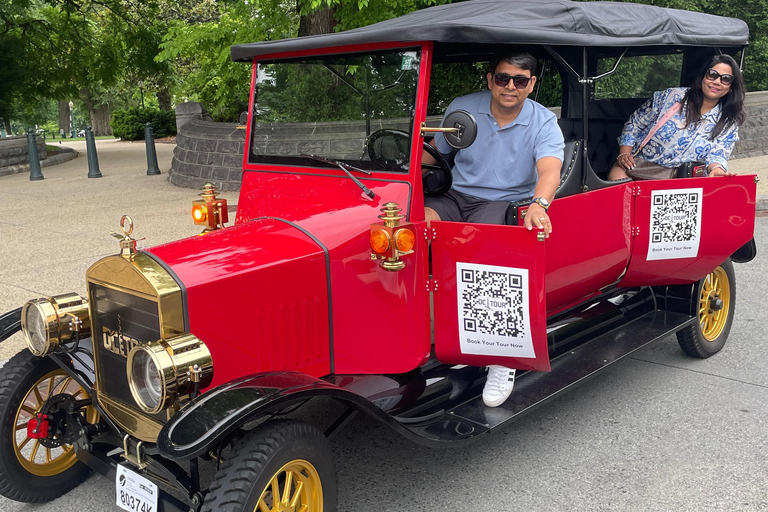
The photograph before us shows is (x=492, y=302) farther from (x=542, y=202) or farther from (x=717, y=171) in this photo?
(x=717, y=171)

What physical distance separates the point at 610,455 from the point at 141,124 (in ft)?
83.0

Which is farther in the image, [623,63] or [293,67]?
[623,63]

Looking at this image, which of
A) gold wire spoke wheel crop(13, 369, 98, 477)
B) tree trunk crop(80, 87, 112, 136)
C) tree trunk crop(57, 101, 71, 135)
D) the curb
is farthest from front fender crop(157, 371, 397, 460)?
tree trunk crop(57, 101, 71, 135)

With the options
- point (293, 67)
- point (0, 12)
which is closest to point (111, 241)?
point (293, 67)

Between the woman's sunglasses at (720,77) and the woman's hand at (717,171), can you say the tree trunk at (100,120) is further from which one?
the woman's hand at (717,171)

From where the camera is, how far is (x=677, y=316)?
14.5ft

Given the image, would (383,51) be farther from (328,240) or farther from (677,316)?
(677,316)

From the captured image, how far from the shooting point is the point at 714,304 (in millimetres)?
4621

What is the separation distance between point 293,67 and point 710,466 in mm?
2783

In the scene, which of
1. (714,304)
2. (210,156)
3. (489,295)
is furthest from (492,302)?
(210,156)

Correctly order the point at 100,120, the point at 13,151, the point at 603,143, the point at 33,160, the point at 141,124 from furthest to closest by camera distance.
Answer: the point at 100,120 → the point at 141,124 → the point at 13,151 → the point at 33,160 → the point at 603,143

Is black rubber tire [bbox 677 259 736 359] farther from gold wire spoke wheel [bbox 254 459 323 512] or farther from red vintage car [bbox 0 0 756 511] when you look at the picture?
gold wire spoke wheel [bbox 254 459 323 512]

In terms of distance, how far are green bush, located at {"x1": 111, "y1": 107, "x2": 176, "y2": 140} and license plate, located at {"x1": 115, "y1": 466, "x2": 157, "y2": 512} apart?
24456mm

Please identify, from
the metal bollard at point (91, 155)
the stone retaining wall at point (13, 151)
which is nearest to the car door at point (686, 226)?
the metal bollard at point (91, 155)
